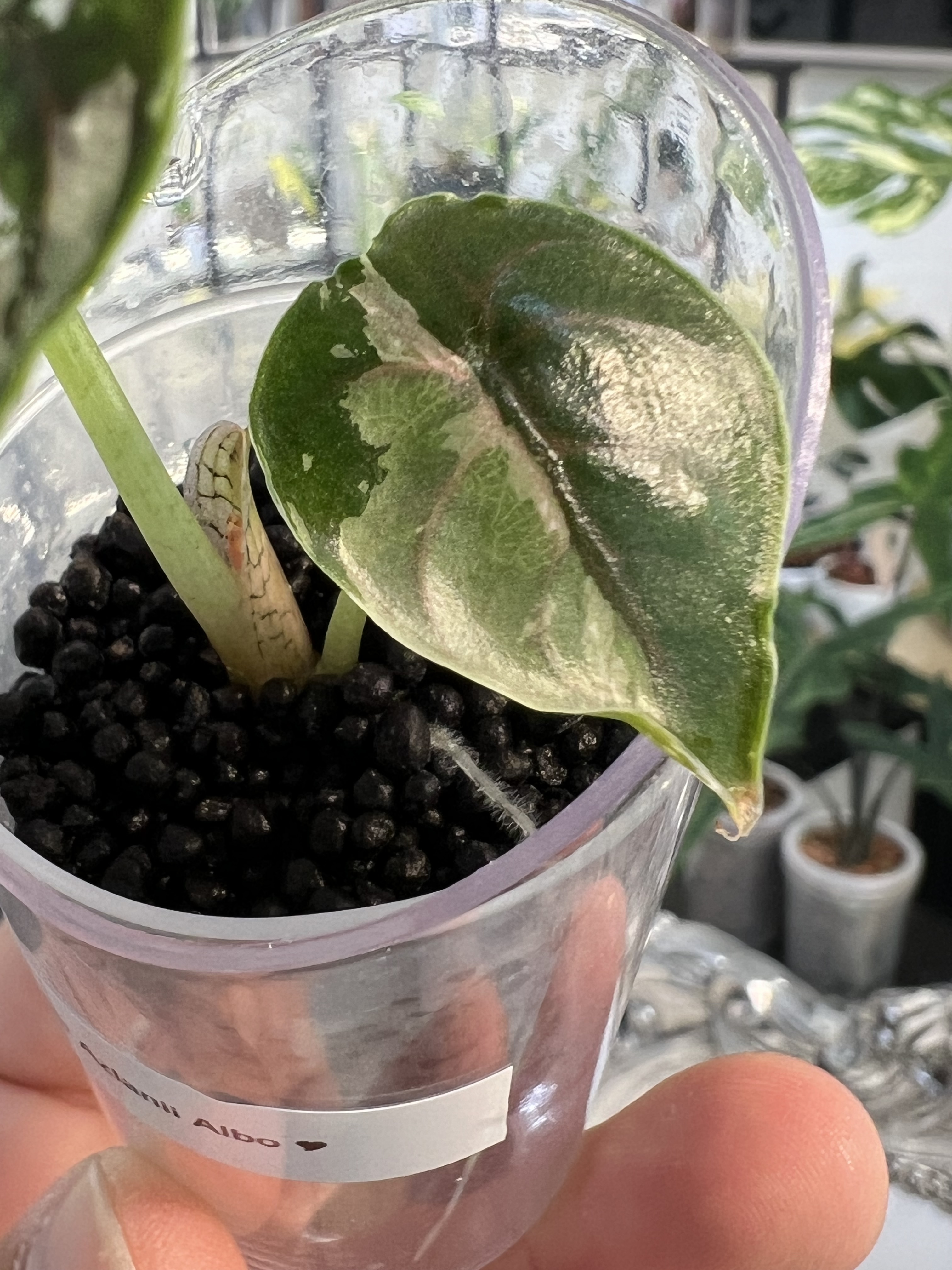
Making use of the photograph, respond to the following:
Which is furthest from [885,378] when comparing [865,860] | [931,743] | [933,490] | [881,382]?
[865,860]

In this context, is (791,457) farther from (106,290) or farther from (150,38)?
(106,290)

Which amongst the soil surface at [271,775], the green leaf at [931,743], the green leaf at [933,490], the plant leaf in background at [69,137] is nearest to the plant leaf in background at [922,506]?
the green leaf at [933,490]

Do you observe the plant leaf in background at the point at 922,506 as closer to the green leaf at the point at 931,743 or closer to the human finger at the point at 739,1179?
the green leaf at the point at 931,743

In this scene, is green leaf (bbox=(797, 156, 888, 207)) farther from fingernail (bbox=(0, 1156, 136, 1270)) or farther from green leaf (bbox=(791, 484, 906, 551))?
fingernail (bbox=(0, 1156, 136, 1270))

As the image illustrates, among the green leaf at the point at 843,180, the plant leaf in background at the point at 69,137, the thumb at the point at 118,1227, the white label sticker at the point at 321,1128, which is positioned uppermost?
the plant leaf in background at the point at 69,137

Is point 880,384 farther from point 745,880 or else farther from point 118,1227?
point 118,1227

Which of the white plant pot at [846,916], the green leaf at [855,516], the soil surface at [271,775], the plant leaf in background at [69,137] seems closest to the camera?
the plant leaf in background at [69,137]
